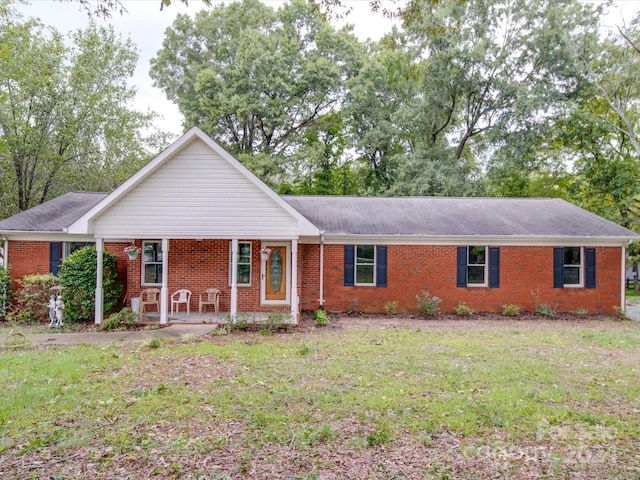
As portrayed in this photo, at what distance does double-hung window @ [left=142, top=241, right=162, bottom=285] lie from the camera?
515 inches

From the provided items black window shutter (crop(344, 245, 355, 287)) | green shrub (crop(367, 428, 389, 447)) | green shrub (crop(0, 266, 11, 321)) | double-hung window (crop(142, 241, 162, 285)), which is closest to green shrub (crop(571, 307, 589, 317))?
black window shutter (crop(344, 245, 355, 287))

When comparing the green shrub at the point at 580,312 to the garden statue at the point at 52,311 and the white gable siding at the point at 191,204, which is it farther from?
the garden statue at the point at 52,311

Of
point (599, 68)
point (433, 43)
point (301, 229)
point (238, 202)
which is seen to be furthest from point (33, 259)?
point (599, 68)

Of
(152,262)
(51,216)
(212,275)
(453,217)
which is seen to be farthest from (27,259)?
(453,217)

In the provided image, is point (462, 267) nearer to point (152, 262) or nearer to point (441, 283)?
point (441, 283)

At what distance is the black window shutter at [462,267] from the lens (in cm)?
1381

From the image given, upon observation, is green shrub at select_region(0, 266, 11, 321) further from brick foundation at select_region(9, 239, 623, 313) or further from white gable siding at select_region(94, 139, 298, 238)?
brick foundation at select_region(9, 239, 623, 313)

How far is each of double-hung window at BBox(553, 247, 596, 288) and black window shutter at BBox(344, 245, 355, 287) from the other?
6847mm

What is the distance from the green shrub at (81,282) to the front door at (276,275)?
15.1 feet

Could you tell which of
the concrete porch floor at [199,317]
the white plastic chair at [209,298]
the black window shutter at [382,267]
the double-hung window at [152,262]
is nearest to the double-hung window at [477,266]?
the black window shutter at [382,267]

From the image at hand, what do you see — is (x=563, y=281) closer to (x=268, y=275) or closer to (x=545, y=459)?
(x=268, y=275)

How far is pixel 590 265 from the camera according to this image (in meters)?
13.9

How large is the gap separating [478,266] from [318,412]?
10.4 m

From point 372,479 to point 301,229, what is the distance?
7779 mm
